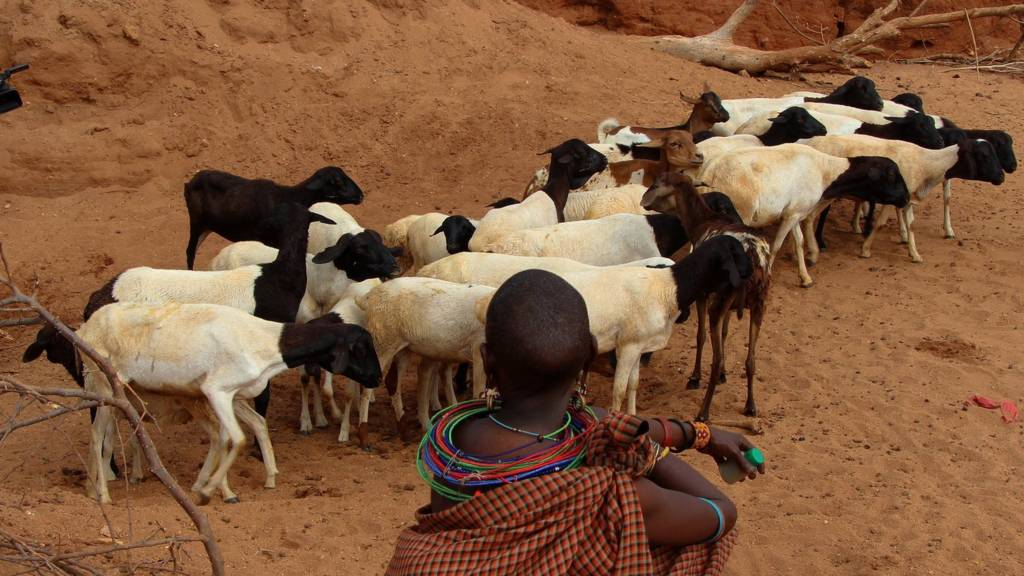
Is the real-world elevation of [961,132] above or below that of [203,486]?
above

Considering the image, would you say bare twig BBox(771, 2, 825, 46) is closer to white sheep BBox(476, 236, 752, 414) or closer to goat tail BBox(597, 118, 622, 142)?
goat tail BBox(597, 118, 622, 142)

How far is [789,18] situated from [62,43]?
1528cm

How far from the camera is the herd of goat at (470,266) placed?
7105 mm

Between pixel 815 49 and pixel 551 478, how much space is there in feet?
54.4

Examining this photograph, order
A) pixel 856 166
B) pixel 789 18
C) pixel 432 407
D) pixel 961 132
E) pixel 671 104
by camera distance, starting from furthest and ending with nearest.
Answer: pixel 789 18, pixel 671 104, pixel 961 132, pixel 856 166, pixel 432 407

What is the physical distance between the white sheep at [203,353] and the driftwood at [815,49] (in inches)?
502

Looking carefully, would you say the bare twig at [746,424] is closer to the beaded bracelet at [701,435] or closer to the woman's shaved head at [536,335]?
the beaded bracelet at [701,435]

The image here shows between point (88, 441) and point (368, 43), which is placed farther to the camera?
point (368, 43)

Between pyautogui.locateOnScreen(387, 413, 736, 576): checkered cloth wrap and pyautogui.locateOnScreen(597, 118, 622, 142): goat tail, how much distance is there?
35.1ft

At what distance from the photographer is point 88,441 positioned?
8266 mm

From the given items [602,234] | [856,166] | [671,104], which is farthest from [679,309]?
[671,104]

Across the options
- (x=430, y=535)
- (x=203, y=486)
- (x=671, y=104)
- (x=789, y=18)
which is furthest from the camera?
(x=789, y=18)

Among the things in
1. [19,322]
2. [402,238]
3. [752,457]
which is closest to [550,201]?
[402,238]

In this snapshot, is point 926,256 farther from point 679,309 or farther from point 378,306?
point 378,306
